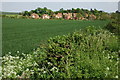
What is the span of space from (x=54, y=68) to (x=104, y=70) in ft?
3.77

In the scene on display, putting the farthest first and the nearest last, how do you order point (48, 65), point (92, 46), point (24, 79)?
point (92, 46), point (48, 65), point (24, 79)

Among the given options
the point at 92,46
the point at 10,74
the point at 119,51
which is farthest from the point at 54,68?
the point at 119,51

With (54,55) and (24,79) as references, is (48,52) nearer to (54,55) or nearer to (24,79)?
(54,55)

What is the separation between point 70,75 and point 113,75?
1.07 m

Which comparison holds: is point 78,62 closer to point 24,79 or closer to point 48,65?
point 48,65

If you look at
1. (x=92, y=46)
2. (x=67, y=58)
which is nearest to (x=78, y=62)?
(x=67, y=58)

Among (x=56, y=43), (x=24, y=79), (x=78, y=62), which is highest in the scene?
(x=56, y=43)

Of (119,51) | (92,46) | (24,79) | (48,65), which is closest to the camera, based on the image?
(24,79)

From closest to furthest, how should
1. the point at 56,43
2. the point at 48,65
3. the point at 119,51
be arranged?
the point at 48,65
the point at 56,43
the point at 119,51

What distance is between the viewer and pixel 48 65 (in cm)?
452

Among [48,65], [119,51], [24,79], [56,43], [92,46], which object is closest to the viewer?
[24,79]

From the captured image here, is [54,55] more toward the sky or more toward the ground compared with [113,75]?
more toward the sky

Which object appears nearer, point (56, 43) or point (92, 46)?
point (56, 43)

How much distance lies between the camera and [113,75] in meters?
4.57
